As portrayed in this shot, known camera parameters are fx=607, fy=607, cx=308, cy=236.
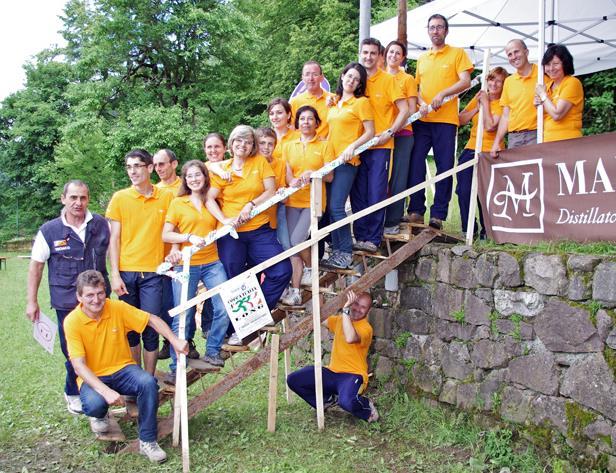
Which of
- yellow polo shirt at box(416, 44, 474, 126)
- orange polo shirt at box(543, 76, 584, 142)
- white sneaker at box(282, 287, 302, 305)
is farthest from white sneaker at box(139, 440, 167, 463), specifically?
orange polo shirt at box(543, 76, 584, 142)

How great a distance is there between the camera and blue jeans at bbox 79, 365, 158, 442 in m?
4.89

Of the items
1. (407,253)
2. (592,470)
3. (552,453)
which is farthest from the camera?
(407,253)

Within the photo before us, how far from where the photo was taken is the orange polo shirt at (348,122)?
18.1 feet

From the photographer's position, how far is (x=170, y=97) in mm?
21625

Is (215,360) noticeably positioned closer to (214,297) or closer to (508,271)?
(214,297)

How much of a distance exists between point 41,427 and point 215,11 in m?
17.4

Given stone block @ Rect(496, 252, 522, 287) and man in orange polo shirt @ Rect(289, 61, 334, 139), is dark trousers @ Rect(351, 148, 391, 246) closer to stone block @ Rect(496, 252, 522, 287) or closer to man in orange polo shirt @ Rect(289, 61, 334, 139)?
man in orange polo shirt @ Rect(289, 61, 334, 139)

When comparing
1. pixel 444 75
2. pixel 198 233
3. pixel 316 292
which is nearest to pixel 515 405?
pixel 316 292

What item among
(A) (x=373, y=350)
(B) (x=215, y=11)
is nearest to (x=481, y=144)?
(A) (x=373, y=350)

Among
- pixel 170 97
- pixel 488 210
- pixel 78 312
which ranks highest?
pixel 170 97

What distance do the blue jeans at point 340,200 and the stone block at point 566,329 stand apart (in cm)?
182

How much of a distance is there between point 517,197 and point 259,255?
7.61 feet

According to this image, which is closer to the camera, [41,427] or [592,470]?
[592,470]

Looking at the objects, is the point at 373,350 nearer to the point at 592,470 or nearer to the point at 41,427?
the point at 592,470
